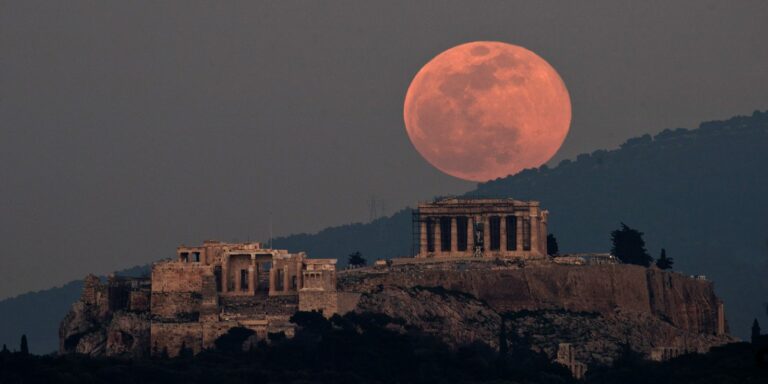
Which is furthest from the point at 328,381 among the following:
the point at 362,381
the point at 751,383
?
the point at 751,383

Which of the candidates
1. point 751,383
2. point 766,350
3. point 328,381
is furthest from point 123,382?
point 766,350

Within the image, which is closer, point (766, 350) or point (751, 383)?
point (766, 350)

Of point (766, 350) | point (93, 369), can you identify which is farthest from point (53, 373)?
point (766, 350)

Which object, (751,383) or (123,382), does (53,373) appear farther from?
(751,383)

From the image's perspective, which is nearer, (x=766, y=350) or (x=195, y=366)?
(x=766, y=350)

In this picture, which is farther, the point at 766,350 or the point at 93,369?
the point at 93,369

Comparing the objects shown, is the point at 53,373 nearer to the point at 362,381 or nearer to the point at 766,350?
the point at 362,381

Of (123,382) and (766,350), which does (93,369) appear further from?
(766,350)
